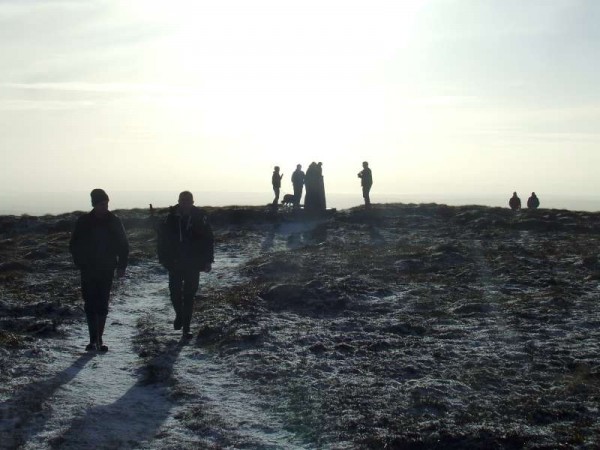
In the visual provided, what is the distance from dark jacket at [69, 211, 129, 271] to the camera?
1183 centimetres

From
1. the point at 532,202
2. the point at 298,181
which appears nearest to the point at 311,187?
the point at 298,181

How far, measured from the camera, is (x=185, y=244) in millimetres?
13016

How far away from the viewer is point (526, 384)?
1023cm

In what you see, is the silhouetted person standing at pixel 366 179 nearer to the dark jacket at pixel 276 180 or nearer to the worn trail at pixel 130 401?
the dark jacket at pixel 276 180

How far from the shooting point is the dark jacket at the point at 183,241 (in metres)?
13.0

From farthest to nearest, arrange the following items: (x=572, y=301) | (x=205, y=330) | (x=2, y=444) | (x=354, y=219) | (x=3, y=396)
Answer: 1. (x=354, y=219)
2. (x=572, y=301)
3. (x=205, y=330)
4. (x=3, y=396)
5. (x=2, y=444)

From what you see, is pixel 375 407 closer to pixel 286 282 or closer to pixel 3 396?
pixel 3 396

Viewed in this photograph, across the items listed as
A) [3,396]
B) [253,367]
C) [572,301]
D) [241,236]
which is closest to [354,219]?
[241,236]

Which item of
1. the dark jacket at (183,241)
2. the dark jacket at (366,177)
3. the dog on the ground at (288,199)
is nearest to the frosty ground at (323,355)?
the dark jacket at (183,241)

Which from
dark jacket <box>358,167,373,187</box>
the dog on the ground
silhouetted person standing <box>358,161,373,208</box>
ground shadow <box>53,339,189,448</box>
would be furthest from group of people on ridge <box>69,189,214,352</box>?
the dog on the ground

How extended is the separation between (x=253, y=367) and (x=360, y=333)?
10.5 feet

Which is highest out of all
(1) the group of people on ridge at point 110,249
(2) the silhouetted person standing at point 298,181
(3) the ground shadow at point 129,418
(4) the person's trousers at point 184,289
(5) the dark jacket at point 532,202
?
(2) the silhouetted person standing at point 298,181

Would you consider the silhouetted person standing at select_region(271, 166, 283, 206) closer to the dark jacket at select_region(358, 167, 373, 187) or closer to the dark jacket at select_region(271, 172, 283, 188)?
the dark jacket at select_region(271, 172, 283, 188)

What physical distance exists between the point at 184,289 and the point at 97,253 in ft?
6.94
